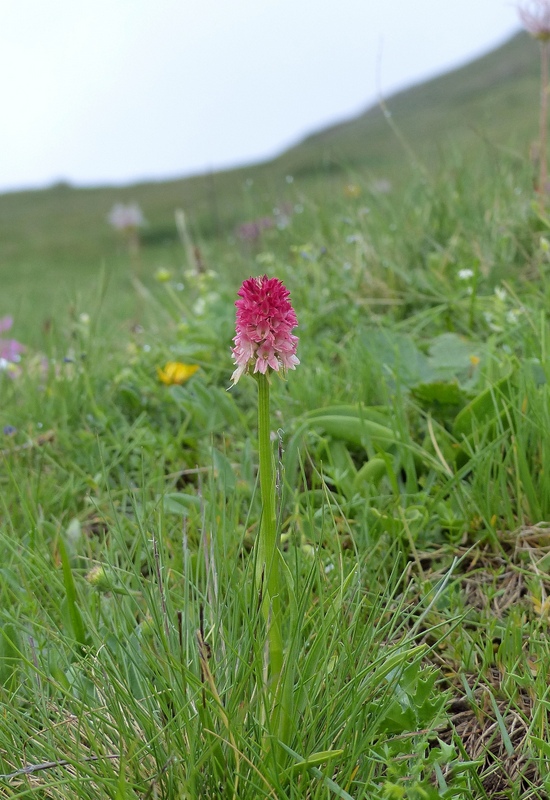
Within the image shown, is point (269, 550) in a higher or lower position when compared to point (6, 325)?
lower

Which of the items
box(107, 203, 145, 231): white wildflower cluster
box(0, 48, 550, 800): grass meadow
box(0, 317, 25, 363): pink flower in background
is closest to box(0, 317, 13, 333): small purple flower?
box(0, 48, 550, 800): grass meadow

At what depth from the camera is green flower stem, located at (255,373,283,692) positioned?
982mm

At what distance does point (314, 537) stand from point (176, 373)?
4.69 feet

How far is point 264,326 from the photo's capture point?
3.19ft

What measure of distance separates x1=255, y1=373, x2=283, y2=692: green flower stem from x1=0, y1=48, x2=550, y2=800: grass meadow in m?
0.02

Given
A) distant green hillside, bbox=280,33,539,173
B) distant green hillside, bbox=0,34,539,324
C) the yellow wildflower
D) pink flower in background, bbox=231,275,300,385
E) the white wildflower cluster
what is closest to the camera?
pink flower in background, bbox=231,275,300,385

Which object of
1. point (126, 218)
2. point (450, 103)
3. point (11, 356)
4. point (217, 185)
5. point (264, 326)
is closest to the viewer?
point (264, 326)

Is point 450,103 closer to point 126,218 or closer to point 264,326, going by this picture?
point 126,218

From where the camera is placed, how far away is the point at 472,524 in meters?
1.64

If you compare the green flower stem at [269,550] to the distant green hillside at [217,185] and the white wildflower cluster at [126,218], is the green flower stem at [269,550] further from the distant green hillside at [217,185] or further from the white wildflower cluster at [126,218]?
the distant green hillside at [217,185]

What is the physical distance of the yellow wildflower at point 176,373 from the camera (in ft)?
7.84

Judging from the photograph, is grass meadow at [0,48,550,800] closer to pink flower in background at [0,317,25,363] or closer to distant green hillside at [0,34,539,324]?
pink flower in background at [0,317,25,363]

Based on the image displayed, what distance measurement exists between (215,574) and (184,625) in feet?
0.29

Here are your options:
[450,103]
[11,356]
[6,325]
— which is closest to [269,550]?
[11,356]
